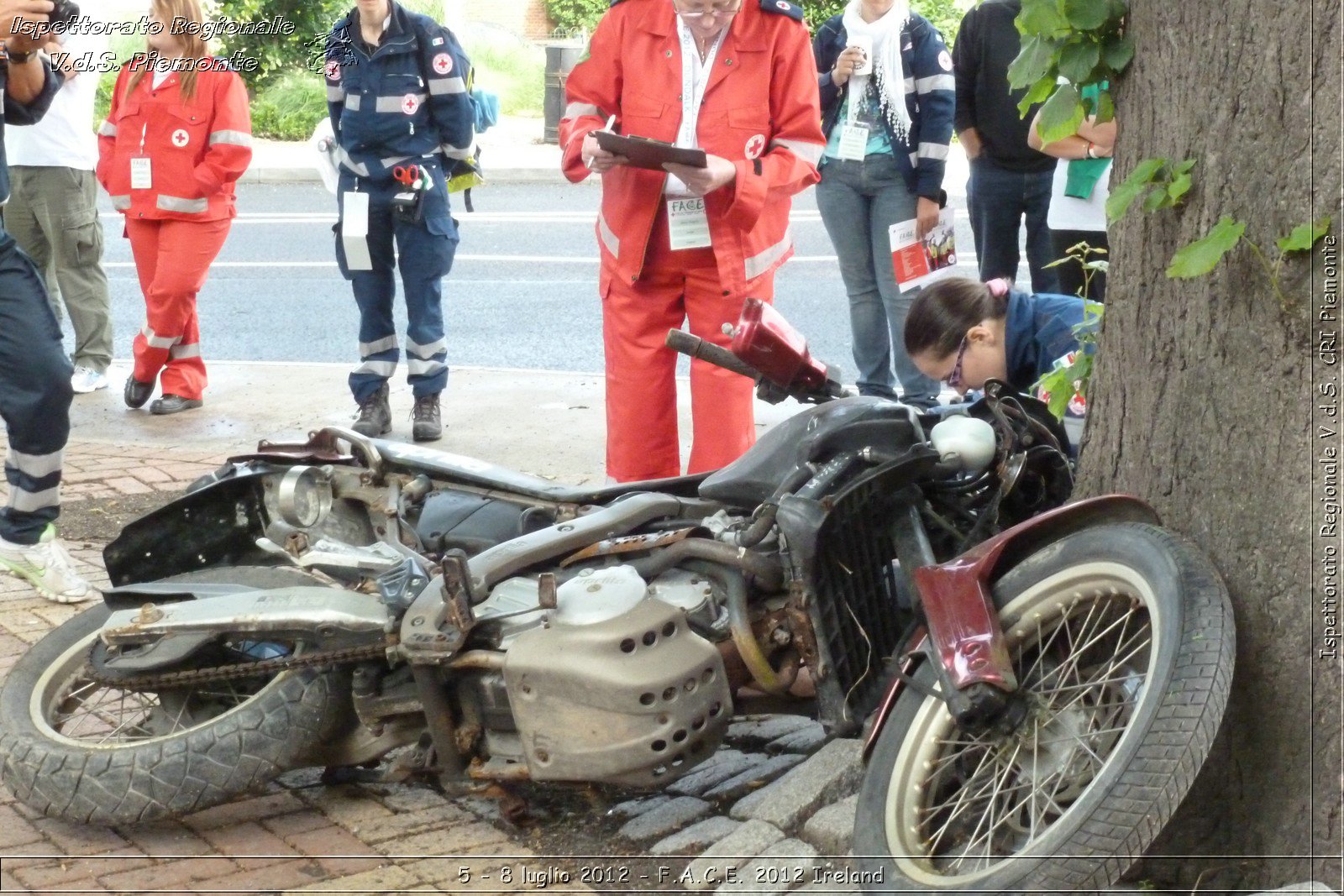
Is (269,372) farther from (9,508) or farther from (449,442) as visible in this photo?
(9,508)

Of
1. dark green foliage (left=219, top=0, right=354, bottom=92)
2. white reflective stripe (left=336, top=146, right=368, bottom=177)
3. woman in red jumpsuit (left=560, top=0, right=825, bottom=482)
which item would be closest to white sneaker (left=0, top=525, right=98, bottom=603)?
woman in red jumpsuit (left=560, top=0, right=825, bottom=482)

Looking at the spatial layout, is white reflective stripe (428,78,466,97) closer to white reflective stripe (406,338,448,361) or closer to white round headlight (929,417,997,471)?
white reflective stripe (406,338,448,361)

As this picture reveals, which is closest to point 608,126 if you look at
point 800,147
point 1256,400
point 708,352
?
point 800,147

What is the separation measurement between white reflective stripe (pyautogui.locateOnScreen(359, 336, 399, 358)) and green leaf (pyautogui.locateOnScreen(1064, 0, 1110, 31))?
485cm

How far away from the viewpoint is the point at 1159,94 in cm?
308

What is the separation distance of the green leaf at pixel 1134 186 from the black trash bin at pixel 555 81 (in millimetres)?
18280

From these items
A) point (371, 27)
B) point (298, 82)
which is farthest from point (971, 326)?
point (298, 82)

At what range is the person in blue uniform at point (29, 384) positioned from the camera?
486cm

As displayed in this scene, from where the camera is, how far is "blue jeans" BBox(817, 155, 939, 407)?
6.82m

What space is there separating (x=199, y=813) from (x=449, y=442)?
11.9 feet

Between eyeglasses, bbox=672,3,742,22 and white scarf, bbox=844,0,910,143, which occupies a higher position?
eyeglasses, bbox=672,3,742,22

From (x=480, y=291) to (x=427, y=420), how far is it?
4.95 m

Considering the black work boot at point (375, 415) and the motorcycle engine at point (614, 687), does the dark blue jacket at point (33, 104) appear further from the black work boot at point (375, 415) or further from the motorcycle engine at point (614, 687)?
the motorcycle engine at point (614, 687)

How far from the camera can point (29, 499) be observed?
514cm
